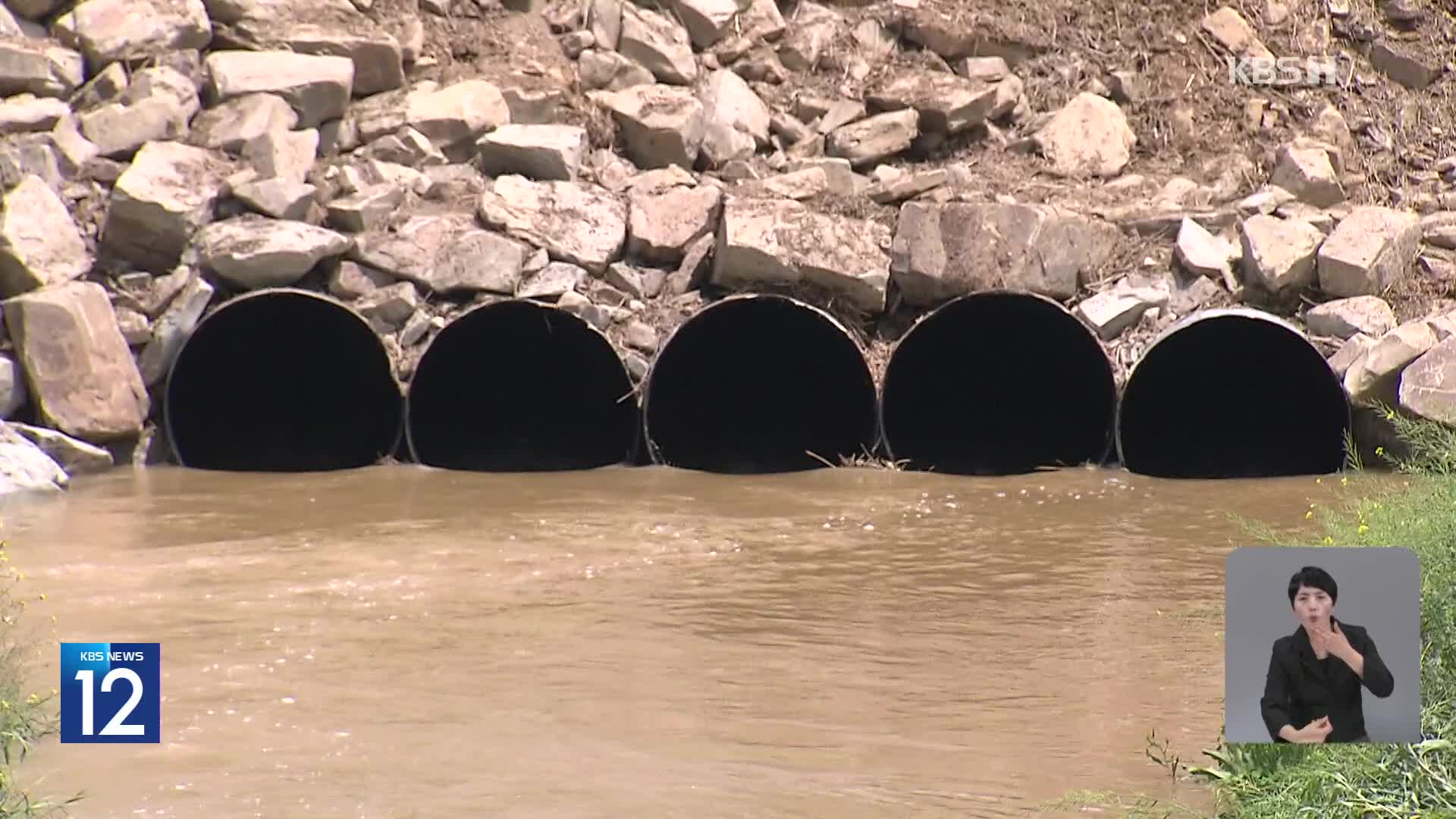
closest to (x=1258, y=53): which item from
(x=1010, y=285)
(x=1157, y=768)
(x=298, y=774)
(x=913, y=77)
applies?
(x=913, y=77)

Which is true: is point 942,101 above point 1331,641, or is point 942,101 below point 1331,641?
above

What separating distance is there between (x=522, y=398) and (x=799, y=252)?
6.66ft

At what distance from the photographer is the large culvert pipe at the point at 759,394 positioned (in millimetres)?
9742

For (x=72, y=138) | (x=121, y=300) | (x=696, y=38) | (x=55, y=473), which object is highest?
(x=696, y=38)

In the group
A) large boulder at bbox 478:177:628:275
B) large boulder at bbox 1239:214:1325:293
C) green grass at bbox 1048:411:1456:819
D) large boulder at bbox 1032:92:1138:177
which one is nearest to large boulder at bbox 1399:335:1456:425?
large boulder at bbox 1239:214:1325:293

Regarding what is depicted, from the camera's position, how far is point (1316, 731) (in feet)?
8.21

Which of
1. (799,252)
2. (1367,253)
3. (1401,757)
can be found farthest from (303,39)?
(1401,757)

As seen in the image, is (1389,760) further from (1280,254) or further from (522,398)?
(522,398)

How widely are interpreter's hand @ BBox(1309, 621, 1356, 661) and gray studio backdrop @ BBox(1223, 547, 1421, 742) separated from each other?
21 millimetres

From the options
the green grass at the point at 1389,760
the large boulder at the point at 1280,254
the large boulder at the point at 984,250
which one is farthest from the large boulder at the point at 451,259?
the green grass at the point at 1389,760

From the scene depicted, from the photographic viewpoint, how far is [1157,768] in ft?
14.2

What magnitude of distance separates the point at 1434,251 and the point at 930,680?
22.2 ft

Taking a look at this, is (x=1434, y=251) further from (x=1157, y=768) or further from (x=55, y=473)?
(x=55, y=473)

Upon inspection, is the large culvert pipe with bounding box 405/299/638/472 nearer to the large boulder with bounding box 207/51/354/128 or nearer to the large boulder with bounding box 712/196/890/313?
the large boulder with bounding box 712/196/890/313
